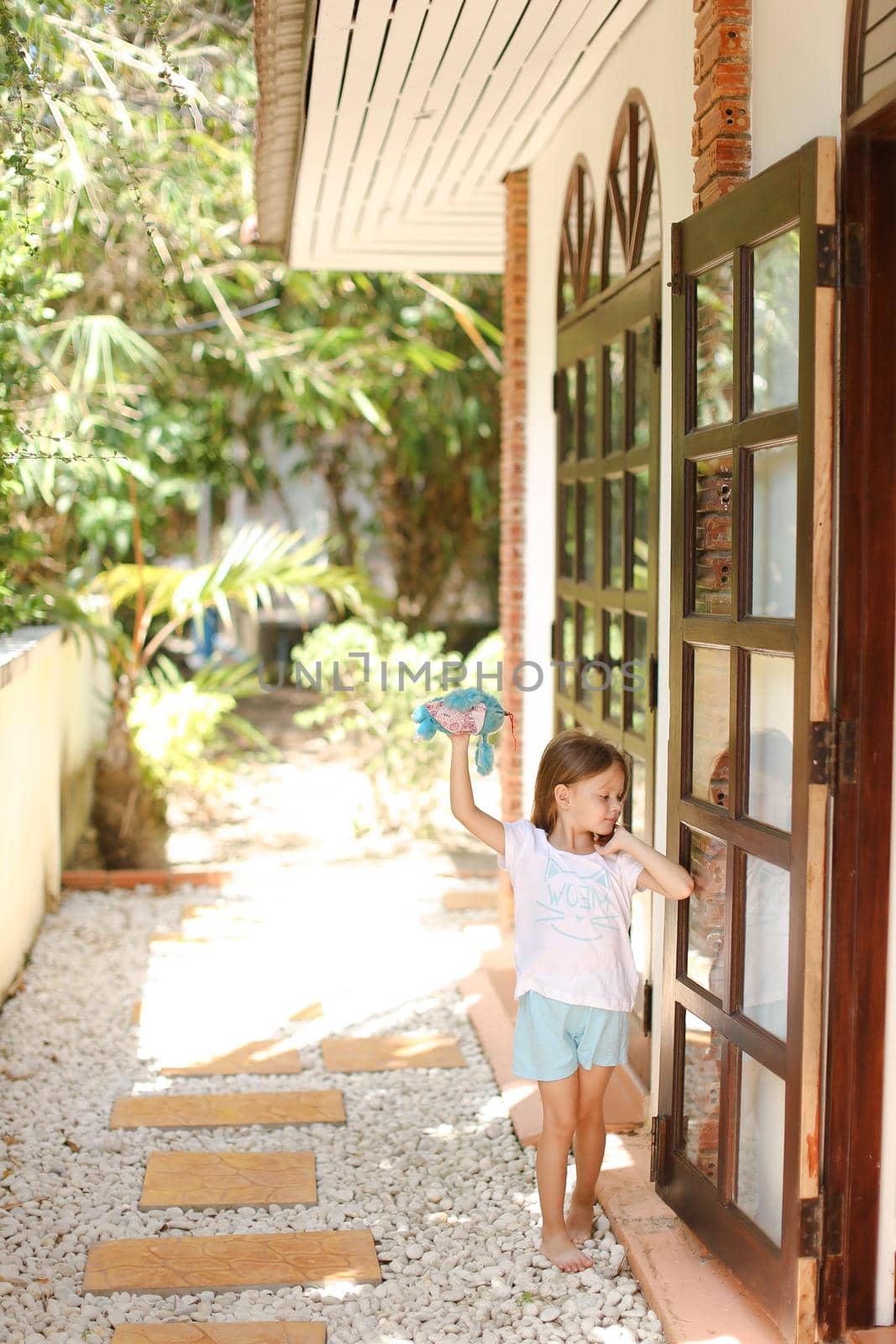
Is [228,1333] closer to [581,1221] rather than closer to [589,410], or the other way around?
[581,1221]

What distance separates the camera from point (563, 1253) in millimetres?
2939

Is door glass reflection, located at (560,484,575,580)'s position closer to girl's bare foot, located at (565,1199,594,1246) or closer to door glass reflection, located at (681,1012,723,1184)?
door glass reflection, located at (681,1012,723,1184)

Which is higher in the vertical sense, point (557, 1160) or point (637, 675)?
point (637, 675)

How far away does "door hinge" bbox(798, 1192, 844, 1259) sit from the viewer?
96.7 inches

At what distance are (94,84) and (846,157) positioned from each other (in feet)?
15.7

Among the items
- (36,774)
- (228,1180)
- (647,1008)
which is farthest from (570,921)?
(36,774)

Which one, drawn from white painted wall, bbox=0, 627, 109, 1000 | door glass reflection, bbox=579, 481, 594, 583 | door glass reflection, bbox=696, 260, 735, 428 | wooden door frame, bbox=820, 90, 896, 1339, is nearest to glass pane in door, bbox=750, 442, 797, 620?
wooden door frame, bbox=820, 90, 896, 1339

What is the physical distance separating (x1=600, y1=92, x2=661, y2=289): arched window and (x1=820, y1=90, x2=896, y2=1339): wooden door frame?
1260mm

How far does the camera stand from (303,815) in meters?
8.37

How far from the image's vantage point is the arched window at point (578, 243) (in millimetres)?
4449

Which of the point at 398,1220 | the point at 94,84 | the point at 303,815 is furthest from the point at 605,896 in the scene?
the point at 303,815

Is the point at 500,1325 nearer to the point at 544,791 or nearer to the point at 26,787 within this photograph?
the point at 544,791

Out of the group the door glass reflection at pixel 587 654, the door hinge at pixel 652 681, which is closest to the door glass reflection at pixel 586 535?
the door glass reflection at pixel 587 654

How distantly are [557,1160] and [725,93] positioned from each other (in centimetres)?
232
